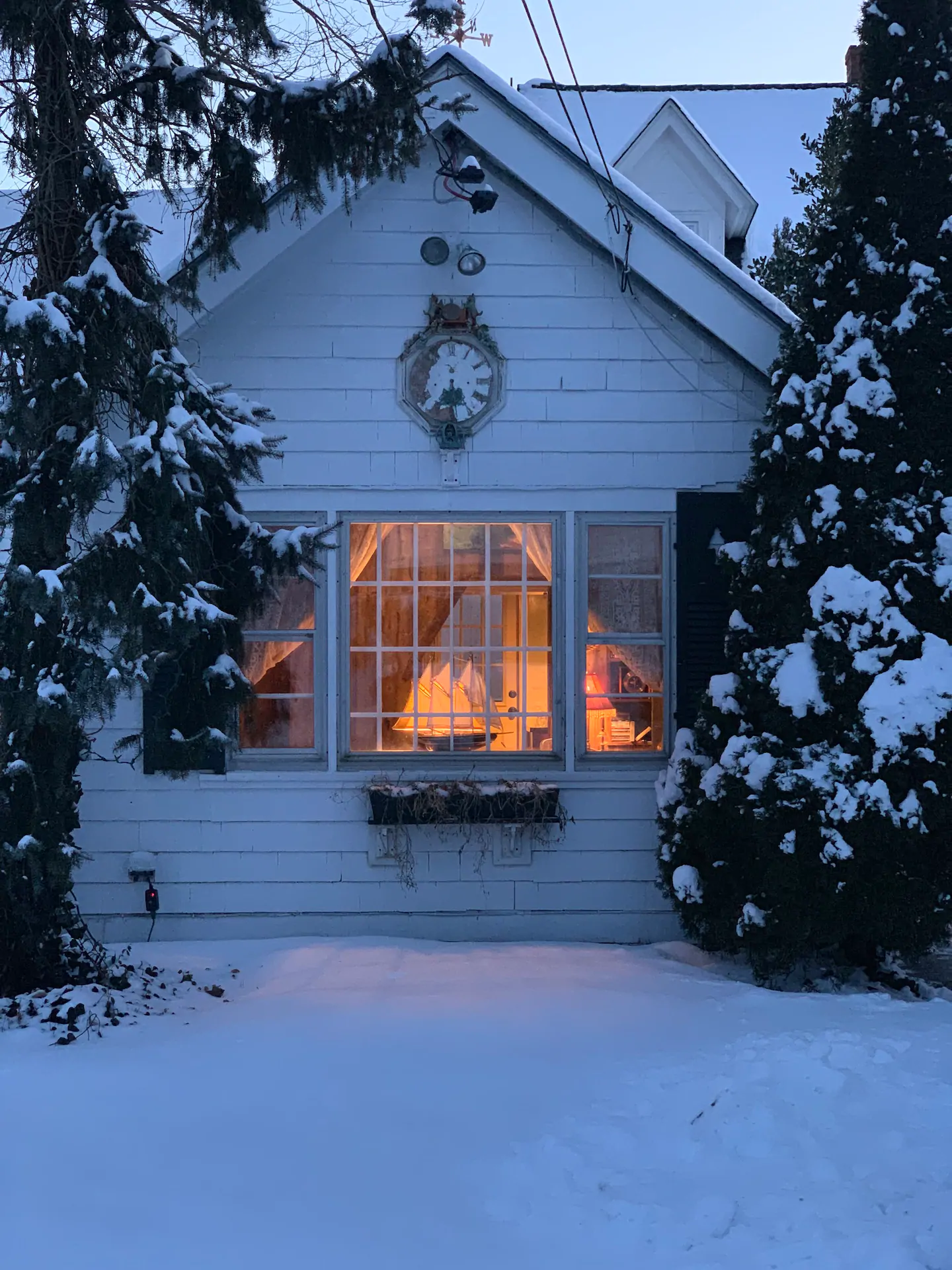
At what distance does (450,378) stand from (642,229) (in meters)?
1.33

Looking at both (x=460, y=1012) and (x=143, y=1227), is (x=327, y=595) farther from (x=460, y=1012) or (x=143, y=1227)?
(x=143, y=1227)

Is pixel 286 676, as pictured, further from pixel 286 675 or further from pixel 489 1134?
pixel 489 1134

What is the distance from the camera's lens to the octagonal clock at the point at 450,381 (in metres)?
6.43

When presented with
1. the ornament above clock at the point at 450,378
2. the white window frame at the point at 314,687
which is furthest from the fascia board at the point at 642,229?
the white window frame at the point at 314,687

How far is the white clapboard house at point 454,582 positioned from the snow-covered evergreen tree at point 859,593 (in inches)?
36.3

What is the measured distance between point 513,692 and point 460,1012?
2.13 metres

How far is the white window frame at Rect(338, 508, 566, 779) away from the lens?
256 inches

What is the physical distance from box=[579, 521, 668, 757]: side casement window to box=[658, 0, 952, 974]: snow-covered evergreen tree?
98 cm

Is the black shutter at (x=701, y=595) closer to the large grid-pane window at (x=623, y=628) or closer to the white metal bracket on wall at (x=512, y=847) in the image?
the large grid-pane window at (x=623, y=628)

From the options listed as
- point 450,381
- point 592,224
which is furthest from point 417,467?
point 592,224

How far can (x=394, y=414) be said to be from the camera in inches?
255

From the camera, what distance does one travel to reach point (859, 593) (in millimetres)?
5215

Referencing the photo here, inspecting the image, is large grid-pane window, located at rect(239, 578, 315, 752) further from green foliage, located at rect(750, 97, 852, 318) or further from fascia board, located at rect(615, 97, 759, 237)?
fascia board, located at rect(615, 97, 759, 237)

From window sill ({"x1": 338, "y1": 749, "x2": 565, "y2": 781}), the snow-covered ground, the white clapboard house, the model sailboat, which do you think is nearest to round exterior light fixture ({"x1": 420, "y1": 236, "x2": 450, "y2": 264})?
the white clapboard house
